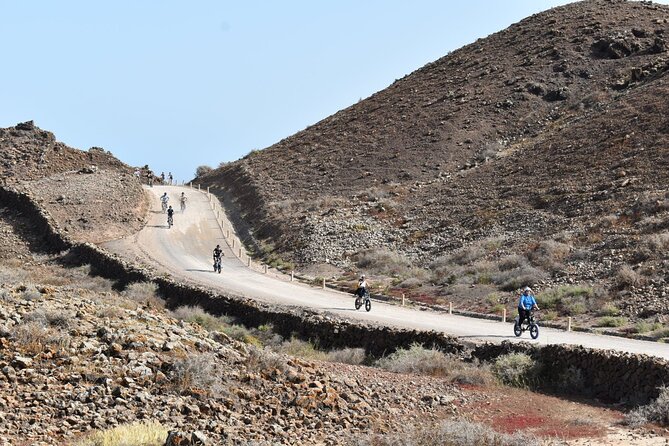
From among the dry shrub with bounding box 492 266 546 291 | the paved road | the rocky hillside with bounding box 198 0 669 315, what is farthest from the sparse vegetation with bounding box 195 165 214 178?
the dry shrub with bounding box 492 266 546 291

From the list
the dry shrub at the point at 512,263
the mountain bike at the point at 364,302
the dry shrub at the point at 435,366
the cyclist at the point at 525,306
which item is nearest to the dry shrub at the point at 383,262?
the dry shrub at the point at 512,263

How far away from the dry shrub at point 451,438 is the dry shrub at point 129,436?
2.85 metres

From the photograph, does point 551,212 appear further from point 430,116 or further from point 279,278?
point 430,116

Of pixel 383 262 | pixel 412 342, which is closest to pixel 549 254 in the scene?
pixel 383 262

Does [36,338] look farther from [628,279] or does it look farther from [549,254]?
[549,254]

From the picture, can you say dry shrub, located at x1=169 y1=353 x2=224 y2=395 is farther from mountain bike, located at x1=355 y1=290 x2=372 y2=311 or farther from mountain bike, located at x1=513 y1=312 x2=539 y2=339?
mountain bike, located at x1=355 y1=290 x2=372 y2=311

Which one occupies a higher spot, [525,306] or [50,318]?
[525,306]

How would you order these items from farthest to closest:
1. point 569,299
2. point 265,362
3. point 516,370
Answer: point 569,299 → point 516,370 → point 265,362

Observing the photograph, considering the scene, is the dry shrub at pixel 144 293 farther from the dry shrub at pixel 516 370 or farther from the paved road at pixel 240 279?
the dry shrub at pixel 516 370

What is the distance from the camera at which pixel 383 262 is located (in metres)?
39.3

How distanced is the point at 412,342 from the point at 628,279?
1082 centimetres

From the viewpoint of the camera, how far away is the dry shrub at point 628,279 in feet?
92.9

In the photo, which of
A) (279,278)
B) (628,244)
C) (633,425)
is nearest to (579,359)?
(633,425)

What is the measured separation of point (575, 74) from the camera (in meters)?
72.5
